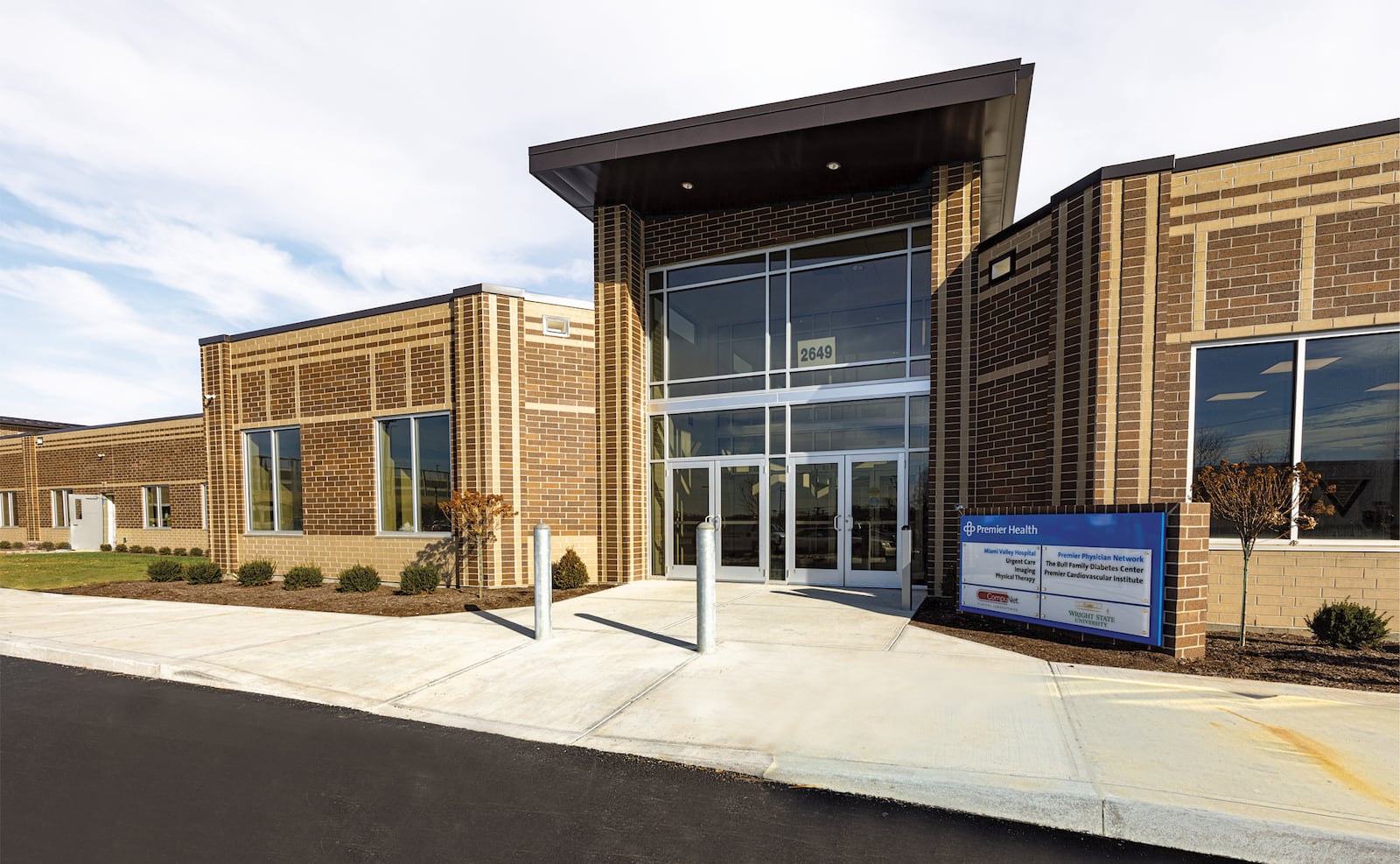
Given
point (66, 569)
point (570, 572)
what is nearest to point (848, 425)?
point (570, 572)

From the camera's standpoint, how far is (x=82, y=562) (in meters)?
20.3

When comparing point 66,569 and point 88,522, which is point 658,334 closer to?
point 66,569

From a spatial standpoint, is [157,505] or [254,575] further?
[157,505]

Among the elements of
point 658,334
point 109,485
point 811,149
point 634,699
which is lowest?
point 109,485

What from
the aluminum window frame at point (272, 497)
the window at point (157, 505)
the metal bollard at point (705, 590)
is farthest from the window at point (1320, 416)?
the window at point (157, 505)

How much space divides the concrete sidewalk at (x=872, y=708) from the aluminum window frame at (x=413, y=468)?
383 centimetres

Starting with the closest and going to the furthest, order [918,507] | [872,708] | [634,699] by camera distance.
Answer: [872,708]
[634,699]
[918,507]

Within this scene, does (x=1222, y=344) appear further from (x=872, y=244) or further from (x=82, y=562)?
(x=82, y=562)

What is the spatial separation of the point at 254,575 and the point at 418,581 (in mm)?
4582

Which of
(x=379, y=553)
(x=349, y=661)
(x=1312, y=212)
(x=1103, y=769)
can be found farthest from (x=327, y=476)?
(x=1312, y=212)

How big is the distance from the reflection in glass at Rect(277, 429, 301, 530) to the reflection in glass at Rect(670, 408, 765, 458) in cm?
893

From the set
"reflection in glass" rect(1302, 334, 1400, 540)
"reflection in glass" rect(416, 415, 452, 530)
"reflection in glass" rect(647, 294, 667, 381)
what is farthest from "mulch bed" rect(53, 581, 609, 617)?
"reflection in glass" rect(1302, 334, 1400, 540)

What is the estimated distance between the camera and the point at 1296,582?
7707 millimetres

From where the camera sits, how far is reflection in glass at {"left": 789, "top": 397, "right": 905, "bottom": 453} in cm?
1179
